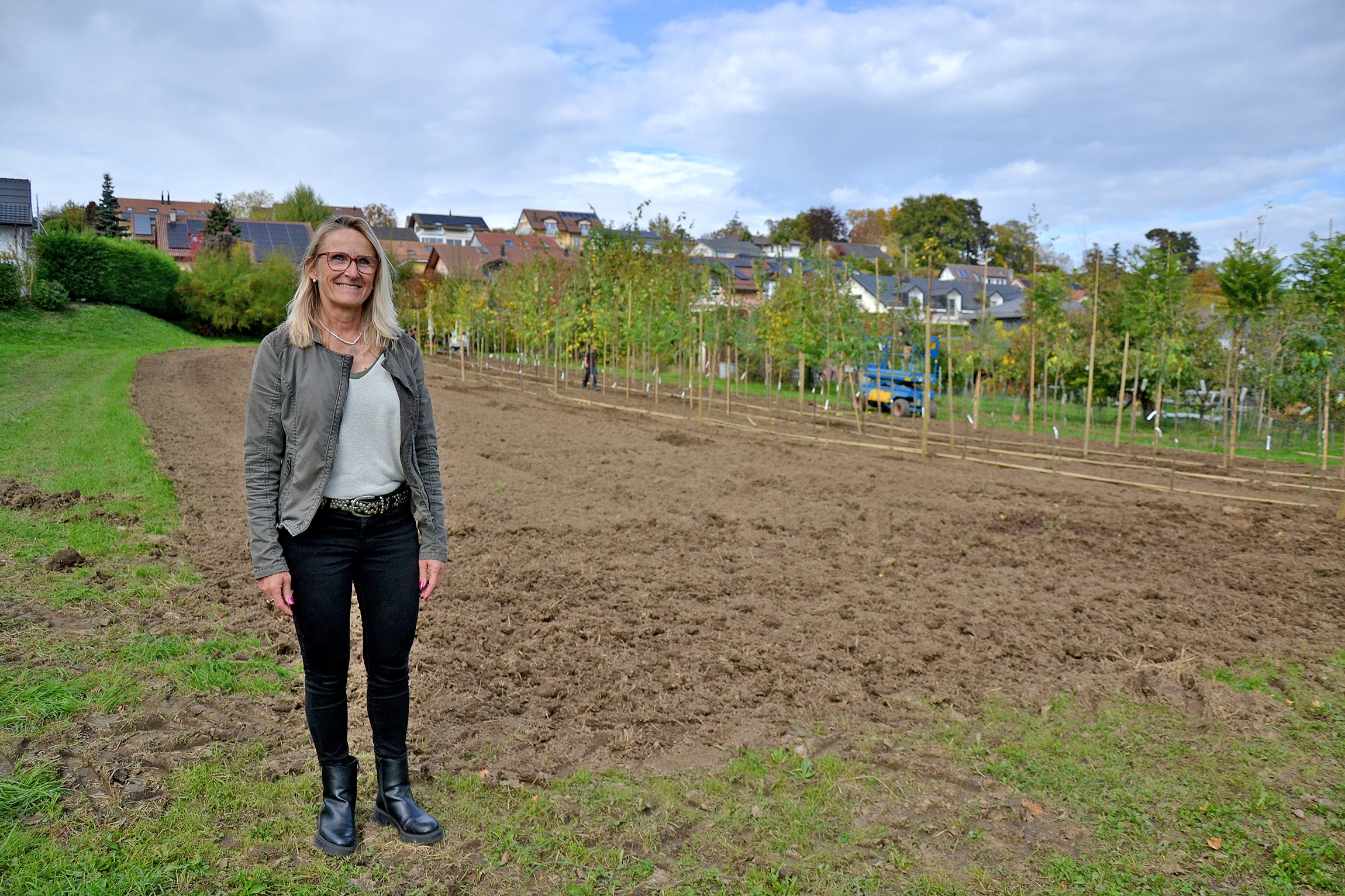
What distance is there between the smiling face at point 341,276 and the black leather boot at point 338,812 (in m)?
1.49

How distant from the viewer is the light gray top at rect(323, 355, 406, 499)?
264 centimetres

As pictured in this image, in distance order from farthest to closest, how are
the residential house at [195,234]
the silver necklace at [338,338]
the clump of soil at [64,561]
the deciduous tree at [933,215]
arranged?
the deciduous tree at [933,215]
the residential house at [195,234]
the clump of soil at [64,561]
the silver necklace at [338,338]

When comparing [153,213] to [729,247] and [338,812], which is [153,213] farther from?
[338,812]

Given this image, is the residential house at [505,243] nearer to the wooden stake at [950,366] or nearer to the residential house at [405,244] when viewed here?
the residential house at [405,244]

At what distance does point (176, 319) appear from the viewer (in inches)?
1437

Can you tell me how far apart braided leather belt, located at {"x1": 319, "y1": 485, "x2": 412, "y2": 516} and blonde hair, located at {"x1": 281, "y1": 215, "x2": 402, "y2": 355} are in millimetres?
465

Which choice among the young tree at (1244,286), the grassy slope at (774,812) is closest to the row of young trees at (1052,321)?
the young tree at (1244,286)

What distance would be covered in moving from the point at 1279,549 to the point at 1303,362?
730cm

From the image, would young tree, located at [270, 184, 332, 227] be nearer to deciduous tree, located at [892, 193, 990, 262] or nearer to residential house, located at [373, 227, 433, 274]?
residential house, located at [373, 227, 433, 274]

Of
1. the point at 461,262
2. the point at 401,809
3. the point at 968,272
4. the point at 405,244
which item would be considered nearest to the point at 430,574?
the point at 401,809

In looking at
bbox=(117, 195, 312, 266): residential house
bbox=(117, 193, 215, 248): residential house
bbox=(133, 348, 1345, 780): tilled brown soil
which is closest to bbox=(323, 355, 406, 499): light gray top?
bbox=(133, 348, 1345, 780): tilled brown soil

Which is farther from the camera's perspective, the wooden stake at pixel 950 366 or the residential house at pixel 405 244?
the residential house at pixel 405 244

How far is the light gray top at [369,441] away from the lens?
264cm

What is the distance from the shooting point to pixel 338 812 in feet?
9.20
